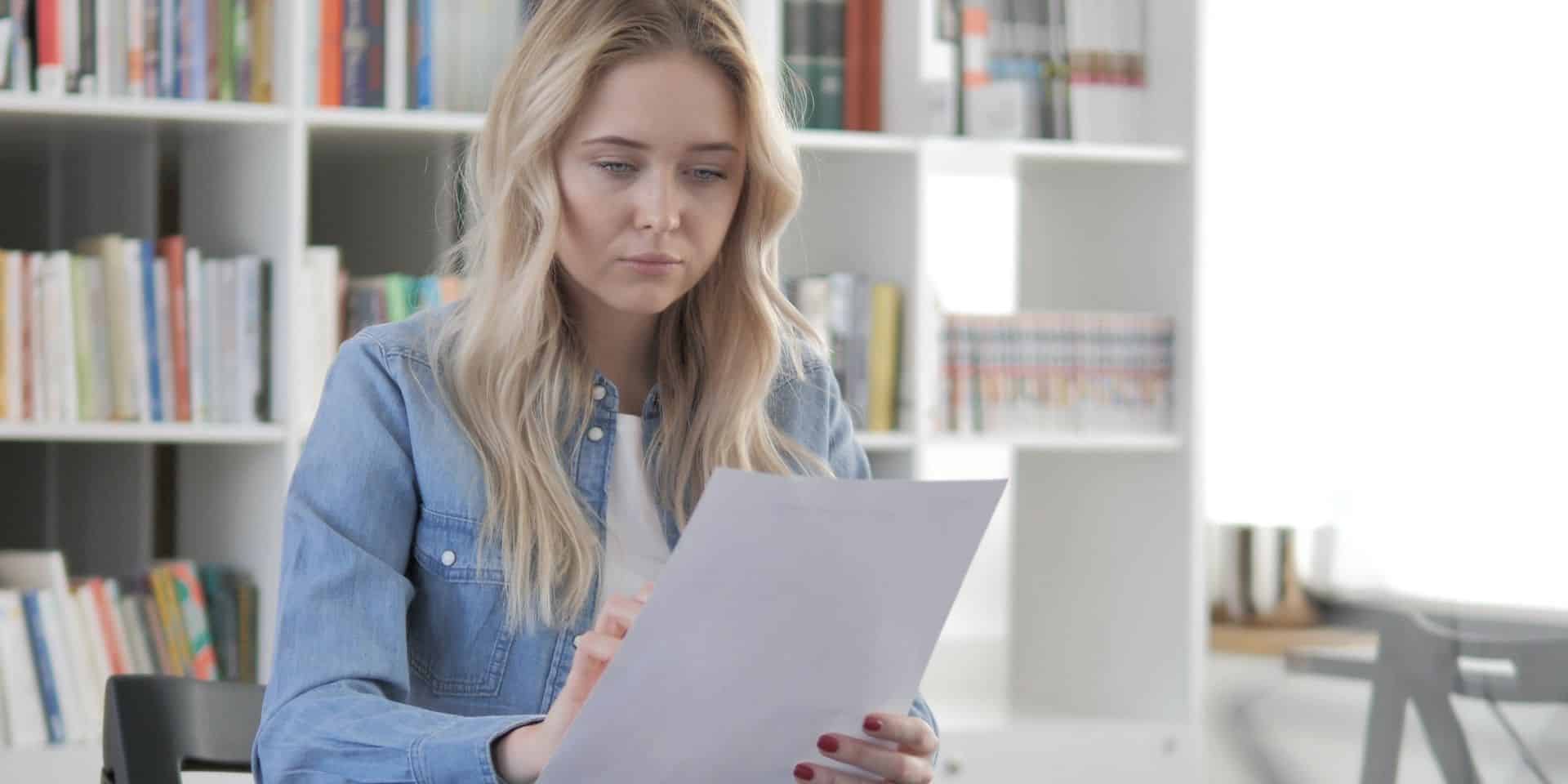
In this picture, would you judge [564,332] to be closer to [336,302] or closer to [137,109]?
[336,302]

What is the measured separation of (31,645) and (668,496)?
130cm

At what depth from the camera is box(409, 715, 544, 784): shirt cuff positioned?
118 cm

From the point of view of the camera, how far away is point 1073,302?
3.15m

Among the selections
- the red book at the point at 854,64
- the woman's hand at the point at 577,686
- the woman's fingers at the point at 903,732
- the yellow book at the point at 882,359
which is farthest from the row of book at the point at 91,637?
the woman's fingers at the point at 903,732

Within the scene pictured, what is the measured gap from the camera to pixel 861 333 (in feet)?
9.01

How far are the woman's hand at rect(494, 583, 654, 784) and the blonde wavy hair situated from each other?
22 cm

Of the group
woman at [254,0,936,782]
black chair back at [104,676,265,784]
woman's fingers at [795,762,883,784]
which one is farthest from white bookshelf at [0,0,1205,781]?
woman's fingers at [795,762,883,784]

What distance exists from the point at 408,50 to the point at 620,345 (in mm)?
1181

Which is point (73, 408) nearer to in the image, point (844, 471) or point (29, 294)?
point (29, 294)

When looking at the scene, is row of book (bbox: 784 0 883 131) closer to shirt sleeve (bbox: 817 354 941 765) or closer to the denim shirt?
shirt sleeve (bbox: 817 354 941 765)

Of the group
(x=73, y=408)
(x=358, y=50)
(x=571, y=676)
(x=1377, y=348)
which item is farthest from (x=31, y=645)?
(x=1377, y=348)

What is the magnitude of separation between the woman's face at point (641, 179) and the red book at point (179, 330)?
46.4 inches

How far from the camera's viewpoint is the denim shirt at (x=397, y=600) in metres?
1.22

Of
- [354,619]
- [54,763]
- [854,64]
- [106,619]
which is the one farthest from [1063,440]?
[354,619]
